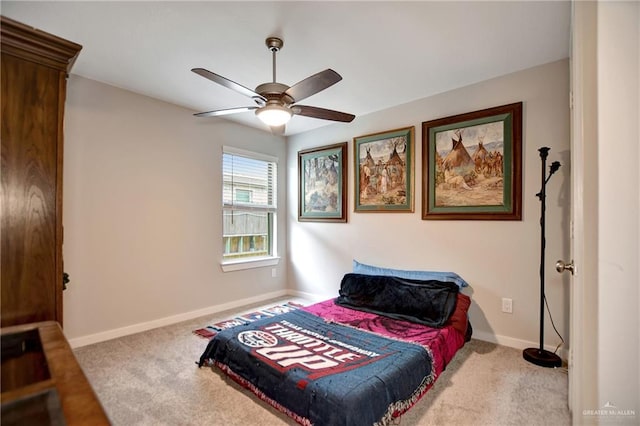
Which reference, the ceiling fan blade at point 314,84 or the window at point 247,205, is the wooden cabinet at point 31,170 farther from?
the window at point 247,205

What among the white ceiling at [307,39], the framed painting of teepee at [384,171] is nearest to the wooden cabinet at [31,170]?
the white ceiling at [307,39]

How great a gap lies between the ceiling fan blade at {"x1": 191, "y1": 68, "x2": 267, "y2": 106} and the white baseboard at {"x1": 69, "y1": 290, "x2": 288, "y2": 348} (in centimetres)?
251

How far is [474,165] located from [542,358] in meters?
1.72

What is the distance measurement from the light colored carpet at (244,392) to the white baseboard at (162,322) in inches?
4.1

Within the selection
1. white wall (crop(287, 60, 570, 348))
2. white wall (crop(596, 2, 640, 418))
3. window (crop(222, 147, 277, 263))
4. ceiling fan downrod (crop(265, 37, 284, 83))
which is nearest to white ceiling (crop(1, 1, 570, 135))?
ceiling fan downrod (crop(265, 37, 284, 83))

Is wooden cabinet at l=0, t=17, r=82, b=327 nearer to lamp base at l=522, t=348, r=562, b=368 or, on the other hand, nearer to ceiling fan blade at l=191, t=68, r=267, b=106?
ceiling fan blade at l=191, t=68, r=267, b=106

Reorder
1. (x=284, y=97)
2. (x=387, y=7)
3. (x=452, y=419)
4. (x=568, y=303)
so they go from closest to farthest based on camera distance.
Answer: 1. (x=452, y=419)
2. (x=387, y=7)
3. (x=284, y=97)
4. (x=568, y=303)

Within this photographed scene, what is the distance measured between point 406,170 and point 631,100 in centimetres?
243

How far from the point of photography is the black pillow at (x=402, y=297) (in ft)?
8.71

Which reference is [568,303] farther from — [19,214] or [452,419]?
[19,214]

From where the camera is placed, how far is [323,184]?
4.24 meters

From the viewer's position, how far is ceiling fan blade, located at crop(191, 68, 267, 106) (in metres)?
1.84

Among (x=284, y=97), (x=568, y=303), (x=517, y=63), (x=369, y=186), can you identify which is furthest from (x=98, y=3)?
(x=568, y=303)

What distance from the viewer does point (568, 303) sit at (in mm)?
2480
